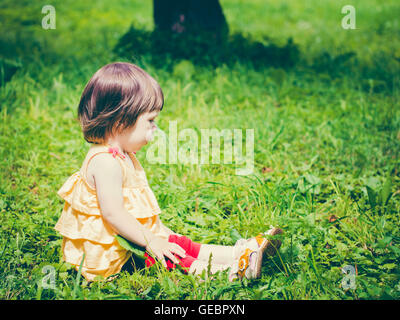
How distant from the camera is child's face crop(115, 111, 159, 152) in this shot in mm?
1828

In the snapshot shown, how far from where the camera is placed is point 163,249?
6.15ft

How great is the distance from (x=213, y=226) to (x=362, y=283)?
2.83 ft

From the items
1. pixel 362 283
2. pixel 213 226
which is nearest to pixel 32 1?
pixel 213 226

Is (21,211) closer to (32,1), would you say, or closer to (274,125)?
(274,125)

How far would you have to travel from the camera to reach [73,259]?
186cm

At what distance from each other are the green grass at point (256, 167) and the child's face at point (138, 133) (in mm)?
629

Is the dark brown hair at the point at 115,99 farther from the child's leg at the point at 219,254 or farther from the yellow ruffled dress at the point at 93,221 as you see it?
the child's leg at the point at 219,254

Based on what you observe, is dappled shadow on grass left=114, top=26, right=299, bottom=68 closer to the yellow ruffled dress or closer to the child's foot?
the yellow ruffled dress

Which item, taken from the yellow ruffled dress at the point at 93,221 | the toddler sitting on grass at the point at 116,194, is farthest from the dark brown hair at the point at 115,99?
the yellow ruffled dress at the point at 93,221
